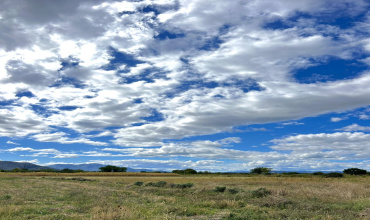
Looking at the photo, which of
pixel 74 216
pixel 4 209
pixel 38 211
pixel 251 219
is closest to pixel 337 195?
pixel 251 219

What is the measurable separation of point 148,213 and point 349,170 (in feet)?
477

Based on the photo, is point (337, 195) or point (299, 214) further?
point (337, 195)

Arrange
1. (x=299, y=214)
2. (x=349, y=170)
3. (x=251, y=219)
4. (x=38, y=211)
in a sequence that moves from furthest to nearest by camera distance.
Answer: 1. (x=349, y=170)
2. (x=38, y=211)
3. (x=299, y=214)
4. (x=251, y=219)

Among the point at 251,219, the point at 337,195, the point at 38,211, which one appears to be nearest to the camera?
the point at 251,219

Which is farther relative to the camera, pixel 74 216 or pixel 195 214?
pixel 195 214

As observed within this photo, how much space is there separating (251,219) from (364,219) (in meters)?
5.67

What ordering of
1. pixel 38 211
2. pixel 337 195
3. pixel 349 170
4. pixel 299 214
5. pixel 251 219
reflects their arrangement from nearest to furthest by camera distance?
pixel 251 219
pixel 299 214
pixel 38 211
pixel 337 195
pixel 349 170

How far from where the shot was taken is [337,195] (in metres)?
26.0

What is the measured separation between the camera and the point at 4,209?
16.4 metres

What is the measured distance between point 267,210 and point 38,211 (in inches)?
529

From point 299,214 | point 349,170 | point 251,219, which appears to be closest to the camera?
point 251,219

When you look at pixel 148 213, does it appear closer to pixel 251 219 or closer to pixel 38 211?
pixel 251 219

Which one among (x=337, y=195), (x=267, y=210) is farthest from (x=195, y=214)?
(x=337, y=195)

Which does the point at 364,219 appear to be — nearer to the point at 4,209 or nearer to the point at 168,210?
the point at 168,210
